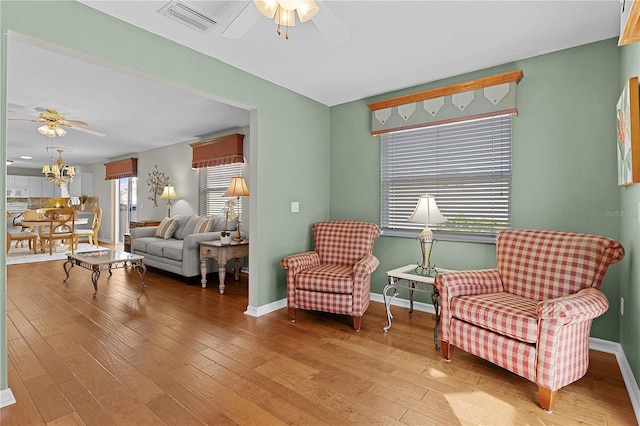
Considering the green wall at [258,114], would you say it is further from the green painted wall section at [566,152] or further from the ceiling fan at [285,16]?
the green painted wall section at [566,152]

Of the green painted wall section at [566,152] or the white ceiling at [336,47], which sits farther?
the green painted wall section at [566,152]

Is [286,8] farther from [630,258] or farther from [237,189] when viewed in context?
[237,189]

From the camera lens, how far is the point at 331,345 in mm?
2643

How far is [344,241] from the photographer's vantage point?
355 cm

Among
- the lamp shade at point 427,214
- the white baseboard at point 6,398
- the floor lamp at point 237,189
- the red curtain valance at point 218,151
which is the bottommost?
the white baseboard at point 6,398

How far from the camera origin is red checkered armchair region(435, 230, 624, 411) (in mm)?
1799

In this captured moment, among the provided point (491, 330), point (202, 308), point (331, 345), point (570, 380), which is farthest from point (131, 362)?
point (570, 380)

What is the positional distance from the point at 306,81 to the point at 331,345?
265 centimetres

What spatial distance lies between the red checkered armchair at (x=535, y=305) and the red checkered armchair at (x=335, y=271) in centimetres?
80

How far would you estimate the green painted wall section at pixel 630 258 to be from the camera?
1872 millimetres

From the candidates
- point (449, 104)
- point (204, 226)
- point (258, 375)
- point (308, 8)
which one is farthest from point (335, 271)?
point (204, 226)

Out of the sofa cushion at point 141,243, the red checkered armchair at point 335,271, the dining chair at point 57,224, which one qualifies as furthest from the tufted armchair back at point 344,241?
the dining chair at point 57,224

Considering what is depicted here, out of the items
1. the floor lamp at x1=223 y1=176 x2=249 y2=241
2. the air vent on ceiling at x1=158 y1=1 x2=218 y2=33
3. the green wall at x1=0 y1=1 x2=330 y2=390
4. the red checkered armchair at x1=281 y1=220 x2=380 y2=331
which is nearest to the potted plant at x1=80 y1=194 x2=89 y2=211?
the floor lamp at x1=223 y1=176 x2=249 y2=241

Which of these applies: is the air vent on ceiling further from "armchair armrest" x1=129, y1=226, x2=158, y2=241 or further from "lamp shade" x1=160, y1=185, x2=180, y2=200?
"lamp shade" x1=160, y1=185, x2=180, y2=200
